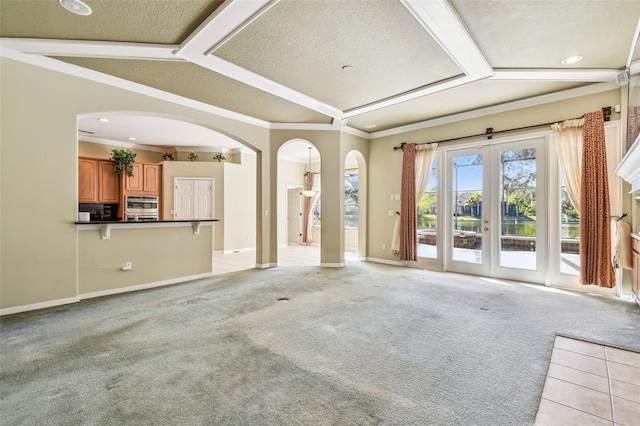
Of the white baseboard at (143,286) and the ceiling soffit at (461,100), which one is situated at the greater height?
the ceiling soffit at (461,100)

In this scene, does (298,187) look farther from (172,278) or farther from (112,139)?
(172,278)

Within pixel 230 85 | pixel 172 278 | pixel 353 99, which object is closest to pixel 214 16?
pixel 230 85

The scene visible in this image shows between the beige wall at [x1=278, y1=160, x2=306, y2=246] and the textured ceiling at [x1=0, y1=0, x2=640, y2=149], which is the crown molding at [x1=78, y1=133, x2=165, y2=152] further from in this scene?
the textured ceiling at [x1=0, y1=0, x2=640, y2=149]

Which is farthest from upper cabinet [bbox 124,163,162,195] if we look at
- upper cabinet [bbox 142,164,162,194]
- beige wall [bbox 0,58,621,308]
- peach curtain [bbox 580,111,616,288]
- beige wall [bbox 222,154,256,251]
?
peach curtain [bbox 580,111,616,288]

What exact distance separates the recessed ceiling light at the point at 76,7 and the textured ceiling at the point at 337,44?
6 cm

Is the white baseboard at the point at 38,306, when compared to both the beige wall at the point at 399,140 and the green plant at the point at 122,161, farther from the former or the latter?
the beige wall at the point at 399,140

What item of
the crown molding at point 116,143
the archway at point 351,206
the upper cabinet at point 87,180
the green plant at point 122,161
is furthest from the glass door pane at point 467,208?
the upper cabinet at point 87,180

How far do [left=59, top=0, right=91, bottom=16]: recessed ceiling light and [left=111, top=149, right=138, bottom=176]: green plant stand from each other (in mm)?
5461

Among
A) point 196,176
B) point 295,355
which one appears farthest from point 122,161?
point 295,355

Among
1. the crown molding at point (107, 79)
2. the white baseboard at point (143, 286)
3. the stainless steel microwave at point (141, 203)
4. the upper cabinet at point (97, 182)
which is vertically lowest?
the white baseboard at point (143, 286)

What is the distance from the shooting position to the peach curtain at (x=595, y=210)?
12.7ft

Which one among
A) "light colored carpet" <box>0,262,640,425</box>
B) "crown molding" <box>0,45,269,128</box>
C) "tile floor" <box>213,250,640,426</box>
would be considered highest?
"crown molding" <box>0,45,269,128</box>

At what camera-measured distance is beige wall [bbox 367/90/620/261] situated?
14.1 feet

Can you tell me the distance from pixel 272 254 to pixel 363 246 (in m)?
2.20
